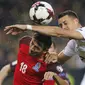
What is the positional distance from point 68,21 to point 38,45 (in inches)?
26.1

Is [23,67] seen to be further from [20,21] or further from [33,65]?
[20,21]

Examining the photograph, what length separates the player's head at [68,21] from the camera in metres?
4.75

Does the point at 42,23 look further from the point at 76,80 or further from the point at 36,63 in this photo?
the point at 76,80

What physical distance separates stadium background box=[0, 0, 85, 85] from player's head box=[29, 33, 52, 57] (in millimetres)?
2022

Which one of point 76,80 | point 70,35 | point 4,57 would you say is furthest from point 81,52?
point 4,57

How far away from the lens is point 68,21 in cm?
480

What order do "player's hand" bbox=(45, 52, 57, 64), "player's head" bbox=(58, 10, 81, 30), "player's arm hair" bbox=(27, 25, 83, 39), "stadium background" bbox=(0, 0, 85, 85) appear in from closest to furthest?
1. "player's arm hair" bbox=(27, 25, 83, 39)
2. "player's hand" bbox=(45, 52, 57, 64)
3. "player's head" bbox=(58, 10, 81, 30)
4. "stadium background" bbox=(0, 0, 85, 85)

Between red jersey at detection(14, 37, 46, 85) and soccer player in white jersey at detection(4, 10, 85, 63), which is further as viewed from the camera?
red jersey at detection(14, 37, 46, 85)

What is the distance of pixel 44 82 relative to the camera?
443 centimetres

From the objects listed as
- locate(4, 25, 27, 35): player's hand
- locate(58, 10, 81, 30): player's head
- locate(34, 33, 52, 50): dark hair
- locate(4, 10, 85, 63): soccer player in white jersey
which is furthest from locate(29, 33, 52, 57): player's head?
locate(4, 25, 27, 35): player's hand

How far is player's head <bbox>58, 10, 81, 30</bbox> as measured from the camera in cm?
475

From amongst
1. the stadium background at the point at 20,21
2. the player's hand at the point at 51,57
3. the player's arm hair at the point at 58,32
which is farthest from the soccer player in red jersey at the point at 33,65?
the stadium background at the point at 20,21

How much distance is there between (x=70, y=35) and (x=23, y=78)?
3.23 feet

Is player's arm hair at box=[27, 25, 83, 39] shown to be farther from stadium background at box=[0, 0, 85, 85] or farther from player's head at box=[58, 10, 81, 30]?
stadium background at box=[0, 0, 85, 85]
